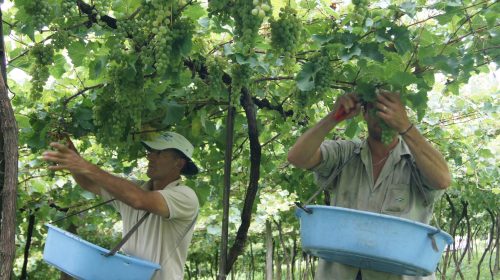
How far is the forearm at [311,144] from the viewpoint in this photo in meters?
2.87

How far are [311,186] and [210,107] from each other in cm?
162

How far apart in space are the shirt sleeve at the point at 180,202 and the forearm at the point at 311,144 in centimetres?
64

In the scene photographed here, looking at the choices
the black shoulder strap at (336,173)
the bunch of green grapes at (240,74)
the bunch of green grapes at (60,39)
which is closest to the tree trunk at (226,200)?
the bunch of green grapes at (240,74)

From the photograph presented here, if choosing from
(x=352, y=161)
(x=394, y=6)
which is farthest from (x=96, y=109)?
(x=394, y=6)

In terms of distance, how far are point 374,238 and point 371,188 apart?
2.01 feet

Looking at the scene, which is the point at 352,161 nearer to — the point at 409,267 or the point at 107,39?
the point at 409,267

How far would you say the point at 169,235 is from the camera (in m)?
3.30

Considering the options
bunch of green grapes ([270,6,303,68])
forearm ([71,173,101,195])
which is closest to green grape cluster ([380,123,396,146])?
bunch of green grapes ([270,6,303,68])

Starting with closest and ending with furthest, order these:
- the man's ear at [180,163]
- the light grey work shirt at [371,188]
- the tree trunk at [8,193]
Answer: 1. the tree trunk at [8,193]
2. the light grey work shirt at [371,188]
3. the man's ear at [180,163]

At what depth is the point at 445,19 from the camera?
8.05ft

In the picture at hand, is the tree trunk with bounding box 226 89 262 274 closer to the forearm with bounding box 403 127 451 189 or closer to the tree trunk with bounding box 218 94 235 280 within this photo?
the tree trunk with bounding box 218 94 235 280

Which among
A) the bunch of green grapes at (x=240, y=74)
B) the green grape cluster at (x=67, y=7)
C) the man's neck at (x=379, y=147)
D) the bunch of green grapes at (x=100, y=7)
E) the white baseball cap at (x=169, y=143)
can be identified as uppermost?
the bunch of green grapes at (x=100, y=7)

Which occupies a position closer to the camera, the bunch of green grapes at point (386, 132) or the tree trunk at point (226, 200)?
the bunch of green grapes at point (386, 132)

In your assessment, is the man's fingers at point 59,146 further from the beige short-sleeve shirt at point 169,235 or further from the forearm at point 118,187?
the beige short-sleeve shirt at point 169,235
